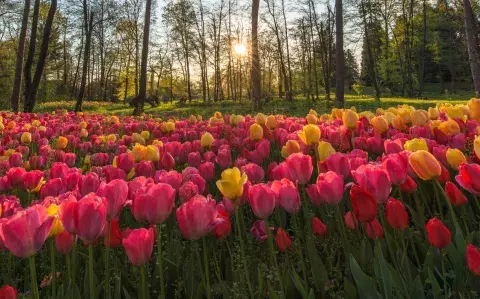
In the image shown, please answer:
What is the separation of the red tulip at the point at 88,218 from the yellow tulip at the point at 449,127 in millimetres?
2255

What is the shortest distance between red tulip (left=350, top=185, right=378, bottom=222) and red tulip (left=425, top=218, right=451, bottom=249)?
169 mm

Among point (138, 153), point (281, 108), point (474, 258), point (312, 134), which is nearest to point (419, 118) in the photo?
point (312, 134)

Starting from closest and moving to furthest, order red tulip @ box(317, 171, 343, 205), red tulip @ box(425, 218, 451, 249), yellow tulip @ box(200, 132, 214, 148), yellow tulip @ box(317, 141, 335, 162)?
red tulip @ box(425, 218, 451, 249) < red tulip @ box(317, 171, 343, 205) < yellow tulip @ box(317, 141, 335, 162) < yellow tulip @ box(200, 132, 214, 148)

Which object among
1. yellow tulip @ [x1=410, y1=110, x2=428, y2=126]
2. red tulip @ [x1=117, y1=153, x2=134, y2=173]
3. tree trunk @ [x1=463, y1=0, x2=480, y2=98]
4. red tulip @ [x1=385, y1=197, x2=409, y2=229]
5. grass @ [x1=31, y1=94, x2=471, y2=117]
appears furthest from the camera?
grass @ [x1=31, y1=94, x2=471, y2=117]

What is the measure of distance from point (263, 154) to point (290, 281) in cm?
138

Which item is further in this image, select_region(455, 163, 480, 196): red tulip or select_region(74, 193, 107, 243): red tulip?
select_region(455, 163, 480, 196): red tulip

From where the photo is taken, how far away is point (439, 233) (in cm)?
122

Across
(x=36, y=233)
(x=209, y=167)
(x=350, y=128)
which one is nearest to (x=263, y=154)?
(x=209, y=167)

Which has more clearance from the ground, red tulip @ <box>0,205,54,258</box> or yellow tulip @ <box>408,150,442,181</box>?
yellow tulip @ <box>408,150,442,181</box>

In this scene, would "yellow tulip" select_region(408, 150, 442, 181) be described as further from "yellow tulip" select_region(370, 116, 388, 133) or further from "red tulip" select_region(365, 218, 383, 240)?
"yellow tulip" select_region(370, 116, 388, 133)

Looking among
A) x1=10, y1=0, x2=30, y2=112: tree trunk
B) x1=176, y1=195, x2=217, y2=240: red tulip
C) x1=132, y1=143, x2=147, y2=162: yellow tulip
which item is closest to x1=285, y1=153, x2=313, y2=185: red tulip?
x1=176, y1=195, x2=217, y2=240: red tulip

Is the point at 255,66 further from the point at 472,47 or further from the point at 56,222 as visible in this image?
the point at 56,222

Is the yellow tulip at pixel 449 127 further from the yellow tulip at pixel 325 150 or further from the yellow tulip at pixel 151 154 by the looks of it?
the yellow tulip at pixel 151 154

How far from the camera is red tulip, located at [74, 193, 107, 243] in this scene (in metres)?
1.08
